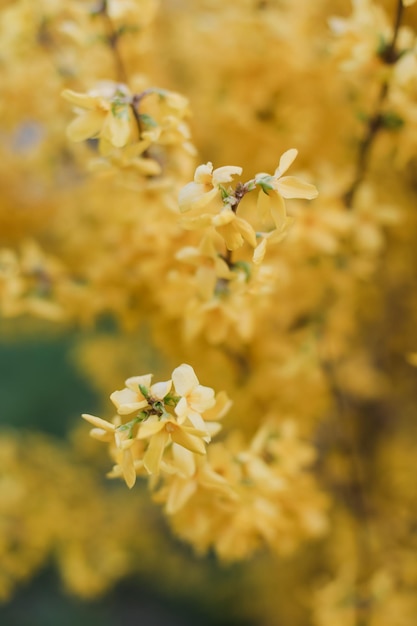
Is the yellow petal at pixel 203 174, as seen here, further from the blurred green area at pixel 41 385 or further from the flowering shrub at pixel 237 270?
the blurred green area at pixel 41 385

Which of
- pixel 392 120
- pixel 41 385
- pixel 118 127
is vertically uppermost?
pixel 41 385

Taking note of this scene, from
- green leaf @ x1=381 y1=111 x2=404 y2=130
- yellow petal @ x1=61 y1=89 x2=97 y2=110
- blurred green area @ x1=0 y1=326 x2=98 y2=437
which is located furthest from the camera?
blurred green area @ x1=0 y1=326 x2=98 y2=437

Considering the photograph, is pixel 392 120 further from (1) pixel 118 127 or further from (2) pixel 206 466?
(2) pixel 206 466

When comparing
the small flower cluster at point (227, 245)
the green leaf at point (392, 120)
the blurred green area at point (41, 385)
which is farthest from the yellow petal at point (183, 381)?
the blurred green area at point (41, 385)

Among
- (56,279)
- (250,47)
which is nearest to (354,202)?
(250,47)

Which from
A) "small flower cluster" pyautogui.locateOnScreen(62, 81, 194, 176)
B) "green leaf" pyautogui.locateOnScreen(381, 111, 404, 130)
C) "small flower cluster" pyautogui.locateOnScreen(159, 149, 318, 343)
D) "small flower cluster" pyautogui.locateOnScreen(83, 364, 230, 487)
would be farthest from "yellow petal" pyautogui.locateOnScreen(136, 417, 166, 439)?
"green leaf" pyautogui.locateOnScreen(381, 111, 404, 130)

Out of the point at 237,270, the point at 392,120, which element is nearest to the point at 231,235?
the point at 237,270

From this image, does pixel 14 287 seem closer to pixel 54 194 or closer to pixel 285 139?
pixel 285 139

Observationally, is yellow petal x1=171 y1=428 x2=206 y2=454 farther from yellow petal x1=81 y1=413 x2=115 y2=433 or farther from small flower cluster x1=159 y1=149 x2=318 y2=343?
small flower cluster x1=159 y1=149 x2=318 y2=343

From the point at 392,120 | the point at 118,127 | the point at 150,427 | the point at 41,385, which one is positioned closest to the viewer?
the point at 150,427

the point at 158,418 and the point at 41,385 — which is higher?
the point at 41,385

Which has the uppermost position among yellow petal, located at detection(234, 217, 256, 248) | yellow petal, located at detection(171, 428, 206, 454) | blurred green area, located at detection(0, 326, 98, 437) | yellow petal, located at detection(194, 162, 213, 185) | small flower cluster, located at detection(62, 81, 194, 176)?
blurred green area, located at detection(0, 326, 98, 437)

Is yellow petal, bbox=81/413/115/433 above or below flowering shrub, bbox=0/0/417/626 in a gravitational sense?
below
